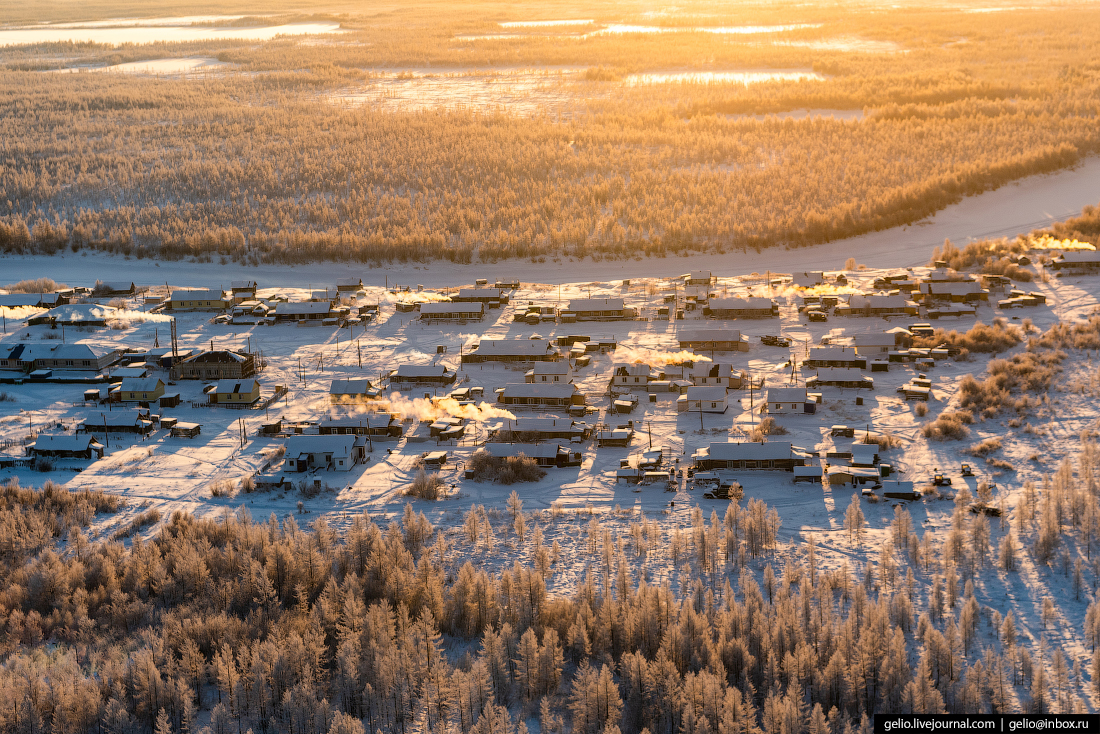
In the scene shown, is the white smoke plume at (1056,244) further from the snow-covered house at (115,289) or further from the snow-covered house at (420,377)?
the snow-covered house at (115,289)

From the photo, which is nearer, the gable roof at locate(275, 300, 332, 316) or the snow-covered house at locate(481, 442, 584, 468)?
the snow-covered house at locate(481, 442, 584, 468)

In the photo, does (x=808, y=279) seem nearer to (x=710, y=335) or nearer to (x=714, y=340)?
(x=710, y=335)

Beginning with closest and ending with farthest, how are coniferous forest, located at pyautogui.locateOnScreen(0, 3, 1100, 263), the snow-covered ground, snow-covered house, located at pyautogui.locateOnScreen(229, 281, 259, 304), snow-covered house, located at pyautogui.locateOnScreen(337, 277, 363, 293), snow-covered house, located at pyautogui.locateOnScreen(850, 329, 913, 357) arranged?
the snow-covered ground < snow-covered house, located at pyautogui.locateOnScreen(850, 329, 913, 357) < snow-covered house, located at pyautogui.locateOnScreen(229, 281, 259, 304) < snow-covered house, located at pyautogui.locateOnScreen(337, 277, 363, 293) < coniferous forest, located at pyautogui.locateOnScreen(0, 3, 1100, 263)

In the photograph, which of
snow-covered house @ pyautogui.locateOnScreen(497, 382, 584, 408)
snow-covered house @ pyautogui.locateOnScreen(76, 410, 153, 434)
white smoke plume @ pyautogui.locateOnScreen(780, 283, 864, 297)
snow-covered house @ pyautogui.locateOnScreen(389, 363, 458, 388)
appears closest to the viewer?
snow-covered house @ pyautogui.locateOnScreen(76, 410, 153, 434)

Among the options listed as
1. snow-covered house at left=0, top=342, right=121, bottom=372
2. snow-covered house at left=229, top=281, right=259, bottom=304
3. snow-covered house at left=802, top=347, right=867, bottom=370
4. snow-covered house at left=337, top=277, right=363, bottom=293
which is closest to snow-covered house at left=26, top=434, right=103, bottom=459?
snow-covered house at left=0, top=342, right=121, bottom=372

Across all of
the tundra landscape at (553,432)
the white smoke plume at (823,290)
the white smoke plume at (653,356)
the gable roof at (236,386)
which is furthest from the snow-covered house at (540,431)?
the white smoke plume at (823,290)

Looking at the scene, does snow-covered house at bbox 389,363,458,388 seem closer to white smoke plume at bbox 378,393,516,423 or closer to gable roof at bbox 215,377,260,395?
white smoke plume at bbox 378,393,516,423

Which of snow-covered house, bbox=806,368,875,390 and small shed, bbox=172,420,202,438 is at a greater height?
snow-covered house, bbox=806,368,875,390

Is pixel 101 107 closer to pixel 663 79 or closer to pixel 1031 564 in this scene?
pixel 663 79
